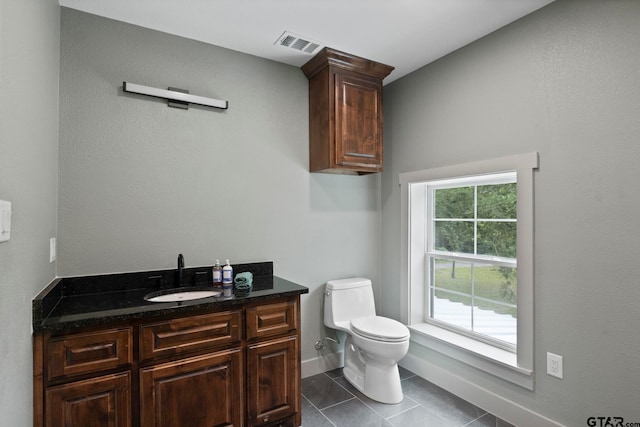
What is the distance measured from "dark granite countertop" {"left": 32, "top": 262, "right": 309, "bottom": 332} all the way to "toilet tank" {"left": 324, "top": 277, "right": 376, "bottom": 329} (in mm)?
580

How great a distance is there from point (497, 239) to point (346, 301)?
1296 millimetres

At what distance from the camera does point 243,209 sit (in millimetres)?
2580

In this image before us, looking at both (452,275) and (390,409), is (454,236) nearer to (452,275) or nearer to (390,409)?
(452,275)

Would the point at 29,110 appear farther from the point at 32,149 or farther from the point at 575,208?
the point at 575,208

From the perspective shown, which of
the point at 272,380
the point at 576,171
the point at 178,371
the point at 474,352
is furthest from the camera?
the point at 474,352

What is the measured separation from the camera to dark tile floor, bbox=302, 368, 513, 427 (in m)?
2.19

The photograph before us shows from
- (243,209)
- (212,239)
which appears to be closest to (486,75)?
(243,209)

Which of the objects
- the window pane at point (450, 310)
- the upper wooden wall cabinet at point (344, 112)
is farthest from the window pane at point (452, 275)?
the upper wooden wall cabinet at point (344, 112)

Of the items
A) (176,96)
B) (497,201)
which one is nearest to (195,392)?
(176,96)

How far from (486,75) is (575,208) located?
110cm

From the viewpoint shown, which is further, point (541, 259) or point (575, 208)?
point (541, 259)

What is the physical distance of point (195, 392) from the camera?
181cm

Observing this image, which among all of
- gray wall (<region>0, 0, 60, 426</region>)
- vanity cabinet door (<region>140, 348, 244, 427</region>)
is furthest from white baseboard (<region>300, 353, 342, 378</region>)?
gray wall (<region>0, 0, 60, 426</region>)

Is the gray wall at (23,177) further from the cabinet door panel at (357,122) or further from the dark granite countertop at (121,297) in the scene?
the cabinet door panel at (357,122)
